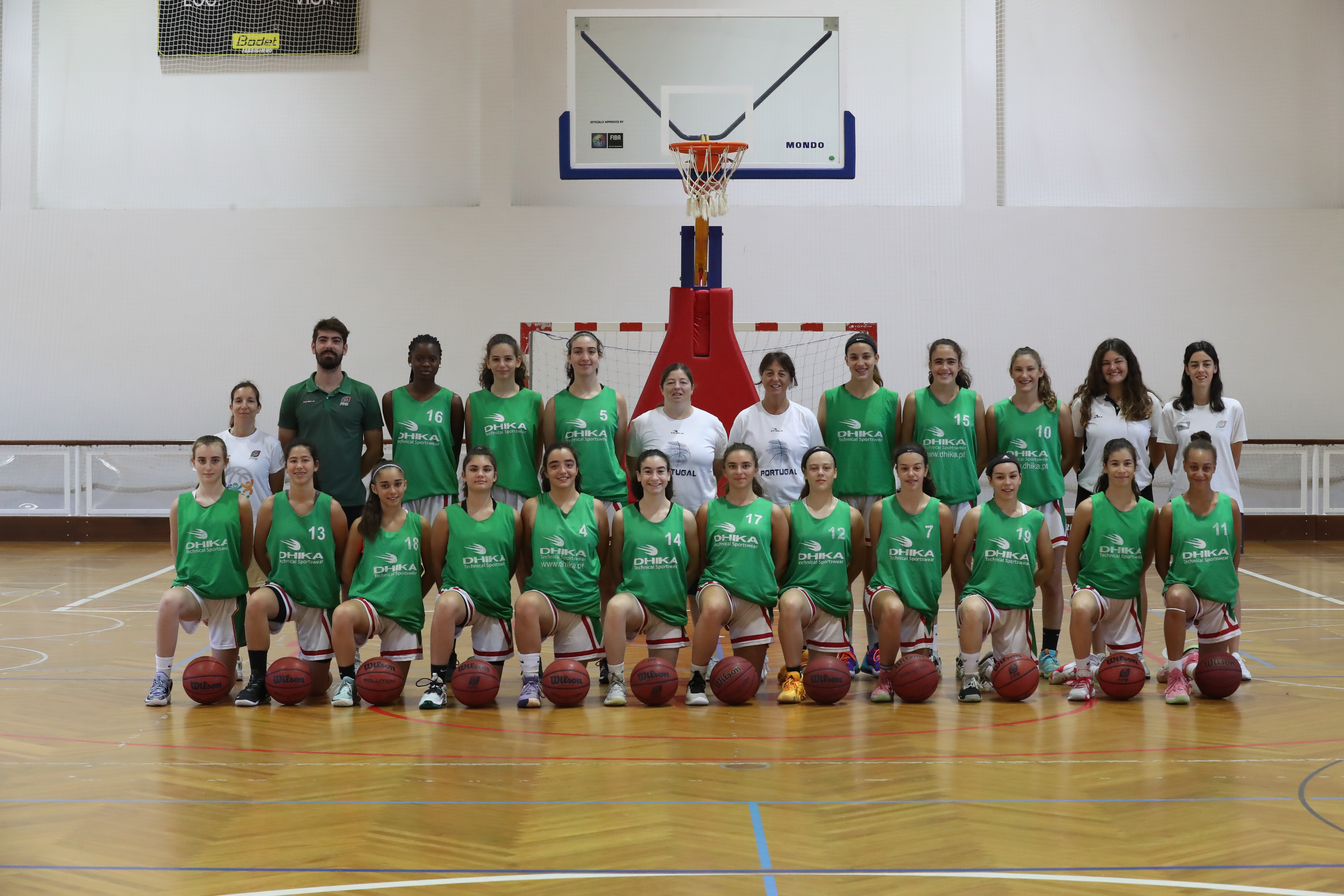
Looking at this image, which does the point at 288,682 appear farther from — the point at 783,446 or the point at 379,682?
the point at 783,446

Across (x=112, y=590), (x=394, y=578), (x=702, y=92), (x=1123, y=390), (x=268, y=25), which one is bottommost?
(x=112, y=590)

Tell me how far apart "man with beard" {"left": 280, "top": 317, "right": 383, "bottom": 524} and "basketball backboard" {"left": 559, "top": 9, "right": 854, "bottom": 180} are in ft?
14.1

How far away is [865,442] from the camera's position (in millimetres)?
5621

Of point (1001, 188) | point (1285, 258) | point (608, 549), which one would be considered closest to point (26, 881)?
point (608, 549)

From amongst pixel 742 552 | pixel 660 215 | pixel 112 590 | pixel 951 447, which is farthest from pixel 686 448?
pixel 660 215

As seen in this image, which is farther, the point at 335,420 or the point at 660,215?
the point at 660,215

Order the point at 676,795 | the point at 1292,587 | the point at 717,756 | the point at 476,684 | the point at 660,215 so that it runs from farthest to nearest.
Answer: the point at 660,215 < the point at 1292,587 < the point at 476,684 < the point at 717,756 < the point at 676,795

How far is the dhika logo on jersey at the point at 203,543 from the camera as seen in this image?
5.11m

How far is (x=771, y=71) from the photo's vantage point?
10555 mm

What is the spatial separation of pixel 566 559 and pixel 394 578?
72 centimetres

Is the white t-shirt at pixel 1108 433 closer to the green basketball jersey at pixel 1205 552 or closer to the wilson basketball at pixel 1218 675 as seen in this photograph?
the green basketball jersey at pixel 1205 552

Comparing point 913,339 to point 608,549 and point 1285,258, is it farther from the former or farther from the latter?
point 608,549

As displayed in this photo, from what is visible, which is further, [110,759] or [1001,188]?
[1001,188]

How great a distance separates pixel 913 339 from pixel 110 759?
336 inches
